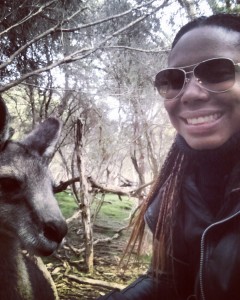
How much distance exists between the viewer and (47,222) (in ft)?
7.31

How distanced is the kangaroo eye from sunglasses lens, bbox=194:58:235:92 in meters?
1.42

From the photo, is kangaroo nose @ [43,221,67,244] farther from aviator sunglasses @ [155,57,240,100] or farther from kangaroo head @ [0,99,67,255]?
aviator sunglasses @ [155,57,240,100]

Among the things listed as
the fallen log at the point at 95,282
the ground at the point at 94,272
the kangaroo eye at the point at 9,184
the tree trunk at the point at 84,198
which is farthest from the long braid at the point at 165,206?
the tree trunk at the point at 84,198

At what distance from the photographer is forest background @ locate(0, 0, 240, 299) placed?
4.68 m

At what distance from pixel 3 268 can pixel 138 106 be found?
6.58 m

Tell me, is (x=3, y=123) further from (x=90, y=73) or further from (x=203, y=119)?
(x=90, y=73)

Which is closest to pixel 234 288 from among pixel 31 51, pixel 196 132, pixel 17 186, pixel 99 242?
pixel 196 132

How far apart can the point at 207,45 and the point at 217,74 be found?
14 cm

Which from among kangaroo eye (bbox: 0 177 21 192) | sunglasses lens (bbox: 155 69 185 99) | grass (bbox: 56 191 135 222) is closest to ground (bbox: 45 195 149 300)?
kangaroo eye (bbox: 0 177 21 192)

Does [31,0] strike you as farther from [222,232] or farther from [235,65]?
[222,232]

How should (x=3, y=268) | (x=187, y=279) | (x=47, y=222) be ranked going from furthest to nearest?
1. (x=3, y=268)
2. (x=47, y=222)
3. (x=187, y=279)

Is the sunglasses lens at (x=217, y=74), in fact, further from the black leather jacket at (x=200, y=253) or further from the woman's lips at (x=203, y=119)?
the black leather jacket at (x=200, y=253)

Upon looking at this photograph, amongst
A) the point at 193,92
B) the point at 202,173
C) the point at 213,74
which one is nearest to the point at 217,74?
the point at 213,74

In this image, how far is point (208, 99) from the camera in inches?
60.0
